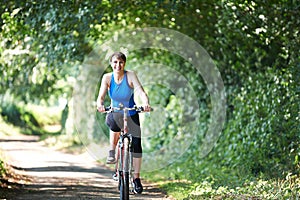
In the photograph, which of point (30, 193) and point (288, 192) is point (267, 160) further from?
point (30, 193)

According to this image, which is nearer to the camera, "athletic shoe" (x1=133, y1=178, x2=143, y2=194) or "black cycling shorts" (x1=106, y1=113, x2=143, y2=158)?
"black cycling shorts" (x1=106, y1=113, x2=143, y2=158)

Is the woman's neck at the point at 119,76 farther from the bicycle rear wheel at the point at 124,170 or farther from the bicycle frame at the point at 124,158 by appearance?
the bicycle rear wheel at the point at 124,170

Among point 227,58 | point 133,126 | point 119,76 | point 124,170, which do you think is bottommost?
point 124,170

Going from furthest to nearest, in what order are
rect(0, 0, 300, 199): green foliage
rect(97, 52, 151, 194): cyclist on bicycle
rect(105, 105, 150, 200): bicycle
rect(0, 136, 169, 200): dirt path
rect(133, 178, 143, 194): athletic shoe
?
rect(0, 0, 300, 199): green foliage
rect(0, 136, 169, 200): dirt path
rect(133, 178, 143, 194): athletic shoe
rect(97, 52, 151, 194): cyclist on bicycle
rect(105, 105, 150, 200): bicycle

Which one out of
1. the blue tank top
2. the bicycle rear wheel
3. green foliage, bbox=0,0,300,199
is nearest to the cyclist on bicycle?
the blue tank top

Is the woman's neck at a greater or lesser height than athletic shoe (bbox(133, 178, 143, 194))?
greater

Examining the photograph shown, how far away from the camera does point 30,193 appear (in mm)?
10484

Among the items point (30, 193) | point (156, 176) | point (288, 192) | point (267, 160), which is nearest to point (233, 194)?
point (288, 192)

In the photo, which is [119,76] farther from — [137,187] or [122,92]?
[137,187]

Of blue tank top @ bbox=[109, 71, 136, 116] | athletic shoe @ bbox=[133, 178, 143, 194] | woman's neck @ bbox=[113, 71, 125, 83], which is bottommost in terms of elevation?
athletic shoe @ bbox=[133, 178, 143, 194]

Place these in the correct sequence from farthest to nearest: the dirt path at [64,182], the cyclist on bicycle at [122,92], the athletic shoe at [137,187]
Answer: the dirt path at [64,182]
the athletic shoe at [137,187]
the cyclist on bicycle at [122,92]

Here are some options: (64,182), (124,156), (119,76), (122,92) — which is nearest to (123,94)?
(122,92)

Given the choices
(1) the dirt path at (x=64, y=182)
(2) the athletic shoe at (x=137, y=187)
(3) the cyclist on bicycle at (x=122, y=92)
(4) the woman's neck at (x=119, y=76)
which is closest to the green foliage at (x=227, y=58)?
(2) the athletic shoe at (x=137, y=187)

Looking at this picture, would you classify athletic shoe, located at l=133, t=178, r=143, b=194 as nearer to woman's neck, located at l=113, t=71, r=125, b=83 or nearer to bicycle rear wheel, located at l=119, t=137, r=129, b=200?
bicycle rear wheel, located at l=119, t=137, r=129, b=200
